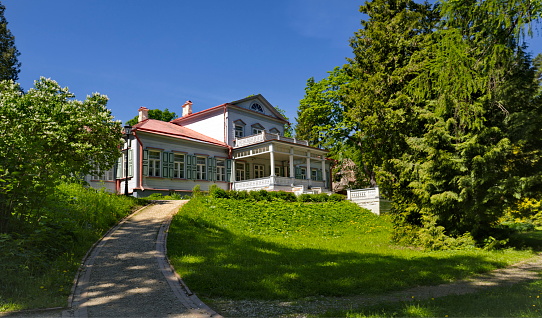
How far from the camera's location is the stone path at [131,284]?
5871mm

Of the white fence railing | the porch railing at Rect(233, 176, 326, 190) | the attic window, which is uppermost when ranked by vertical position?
the attic window

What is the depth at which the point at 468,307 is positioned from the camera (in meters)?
5.62

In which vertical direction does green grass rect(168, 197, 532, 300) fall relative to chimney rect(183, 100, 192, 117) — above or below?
below

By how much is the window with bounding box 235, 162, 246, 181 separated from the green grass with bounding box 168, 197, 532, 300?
10.8 m

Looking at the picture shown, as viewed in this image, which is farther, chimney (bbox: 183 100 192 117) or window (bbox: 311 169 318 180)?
window (bbox: 311 169 318 180)

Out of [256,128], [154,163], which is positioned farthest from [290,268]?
[256,128]

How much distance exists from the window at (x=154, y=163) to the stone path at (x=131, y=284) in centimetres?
1242

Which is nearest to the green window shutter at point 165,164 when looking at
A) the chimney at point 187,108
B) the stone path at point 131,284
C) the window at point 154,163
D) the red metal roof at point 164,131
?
the window at point 154,163

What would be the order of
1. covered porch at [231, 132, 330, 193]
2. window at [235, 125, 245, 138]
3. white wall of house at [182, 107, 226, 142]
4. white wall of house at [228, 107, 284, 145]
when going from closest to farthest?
covered porch at [231, 132, 330, 193] < white wall of house at [228, 107, 284, 145] < white wall of house at [182, 107, 226, 142] < window at [235, 125, 245, 138]

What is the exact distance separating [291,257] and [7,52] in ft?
96.2

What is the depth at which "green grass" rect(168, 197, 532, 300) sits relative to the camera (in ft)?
24.2

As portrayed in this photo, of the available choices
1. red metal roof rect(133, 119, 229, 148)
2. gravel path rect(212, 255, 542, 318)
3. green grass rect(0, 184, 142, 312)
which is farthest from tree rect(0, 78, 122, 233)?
red metal roof rect(133, 119, 229, 148)

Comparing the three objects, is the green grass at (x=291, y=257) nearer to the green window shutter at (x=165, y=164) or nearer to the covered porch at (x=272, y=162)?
the green window shutter at (x=165, y=164)

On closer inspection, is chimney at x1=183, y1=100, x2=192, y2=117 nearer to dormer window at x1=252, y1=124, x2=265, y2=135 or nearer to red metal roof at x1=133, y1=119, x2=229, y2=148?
red metal roof at x1=133, y1=119, x2=229, y2=148
